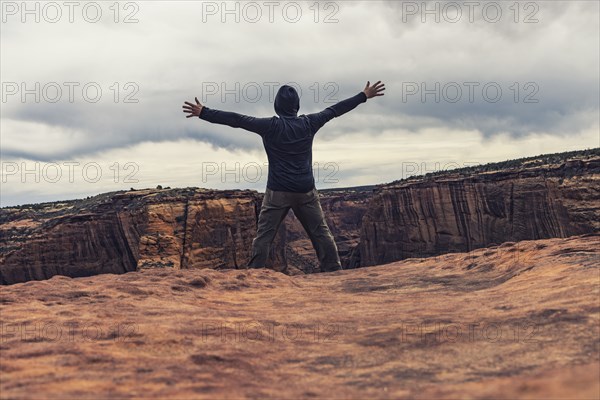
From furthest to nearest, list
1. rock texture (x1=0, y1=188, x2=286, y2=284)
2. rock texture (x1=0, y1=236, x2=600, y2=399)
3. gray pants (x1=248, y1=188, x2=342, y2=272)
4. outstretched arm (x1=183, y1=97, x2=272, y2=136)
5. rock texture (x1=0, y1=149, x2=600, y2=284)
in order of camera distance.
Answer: rock texture (x1=0, y1=188, x2=286, y2=284), rock texture (x1=0, y1=149, x2=600, y2=284), gray pants (x1=248, y1=188, x2=342, y2=272), outstretched arm (x1=183, y1=97, x2=272, y2=136), rock texture (x1=0, y1=236, x2=600, y2=399)

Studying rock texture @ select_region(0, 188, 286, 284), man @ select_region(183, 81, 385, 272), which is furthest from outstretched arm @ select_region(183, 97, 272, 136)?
rock texture @ select_region(0, 188, 286, 284)

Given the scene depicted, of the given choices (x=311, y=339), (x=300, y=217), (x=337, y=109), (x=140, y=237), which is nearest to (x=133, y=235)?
(x=140, y=237)

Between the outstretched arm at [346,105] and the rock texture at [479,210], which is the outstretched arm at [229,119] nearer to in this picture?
the outstretched arm at [346,105]

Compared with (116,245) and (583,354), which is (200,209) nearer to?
(116,245)

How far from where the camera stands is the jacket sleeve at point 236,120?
8.86 m

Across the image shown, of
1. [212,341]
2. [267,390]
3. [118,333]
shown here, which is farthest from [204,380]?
[118,333]

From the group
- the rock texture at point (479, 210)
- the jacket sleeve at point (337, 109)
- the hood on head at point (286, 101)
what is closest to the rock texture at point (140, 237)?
the rock texture at point (479, 210)

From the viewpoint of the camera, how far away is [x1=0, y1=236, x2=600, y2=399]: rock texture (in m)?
3.13

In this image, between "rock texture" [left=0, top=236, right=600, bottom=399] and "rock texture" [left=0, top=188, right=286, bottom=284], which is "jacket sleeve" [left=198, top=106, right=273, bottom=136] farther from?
"rock texture" [left=0, top=188, right=286, bottom=284]

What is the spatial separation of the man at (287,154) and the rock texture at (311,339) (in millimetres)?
2699

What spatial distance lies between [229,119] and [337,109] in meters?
2.05

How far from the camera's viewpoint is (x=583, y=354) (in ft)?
11.0

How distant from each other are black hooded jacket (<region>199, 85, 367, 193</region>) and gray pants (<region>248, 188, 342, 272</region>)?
20 centimetres

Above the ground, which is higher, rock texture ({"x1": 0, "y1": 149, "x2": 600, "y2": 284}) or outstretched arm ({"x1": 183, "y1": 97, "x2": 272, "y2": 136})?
outstretched arm ({"x1": 183, "y1": 97, "x2": 272, "y2": 136})
